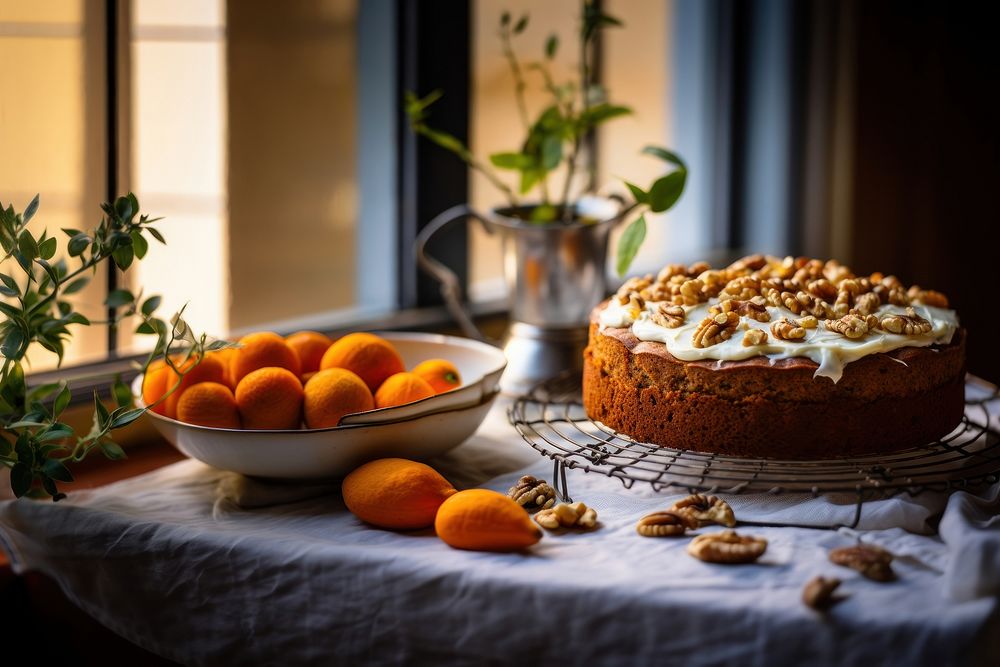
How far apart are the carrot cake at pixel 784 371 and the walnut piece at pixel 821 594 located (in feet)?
0.91

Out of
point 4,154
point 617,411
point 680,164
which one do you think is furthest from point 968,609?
point 4,154

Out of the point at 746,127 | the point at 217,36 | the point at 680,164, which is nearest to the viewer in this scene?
the point at 680,164

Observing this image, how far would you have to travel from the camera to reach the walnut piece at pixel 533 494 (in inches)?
39.3

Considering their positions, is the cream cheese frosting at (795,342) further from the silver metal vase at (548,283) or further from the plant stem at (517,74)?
the plant stem at (517,74)

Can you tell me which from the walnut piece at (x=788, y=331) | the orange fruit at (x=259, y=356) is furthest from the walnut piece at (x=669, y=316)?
the orange fruit at (x=259, y=356)

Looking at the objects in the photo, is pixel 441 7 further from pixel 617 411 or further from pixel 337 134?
pixel 617 411

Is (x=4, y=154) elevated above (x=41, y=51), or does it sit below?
below

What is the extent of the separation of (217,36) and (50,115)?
33 centimetres

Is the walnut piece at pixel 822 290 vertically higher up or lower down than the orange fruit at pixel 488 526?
higher up

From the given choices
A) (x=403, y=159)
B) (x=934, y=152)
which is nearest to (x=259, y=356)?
(x=403, y=159)

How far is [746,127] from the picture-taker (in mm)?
2867

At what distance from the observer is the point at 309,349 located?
1.17 m

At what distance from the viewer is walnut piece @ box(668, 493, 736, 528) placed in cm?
93

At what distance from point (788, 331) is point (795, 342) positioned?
14 mm
